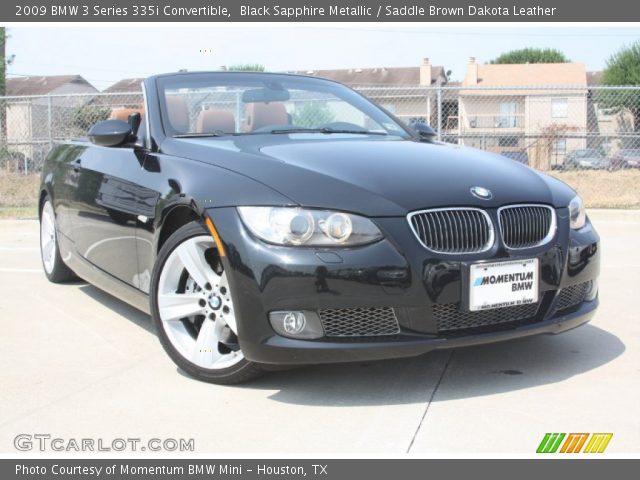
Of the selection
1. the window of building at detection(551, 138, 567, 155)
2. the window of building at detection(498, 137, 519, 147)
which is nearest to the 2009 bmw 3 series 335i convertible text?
the window of building at detection(498, 137, 519, 147)

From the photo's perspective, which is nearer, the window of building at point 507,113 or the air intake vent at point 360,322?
the air intake vent at point 360,322

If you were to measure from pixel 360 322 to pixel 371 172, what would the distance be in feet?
2.26

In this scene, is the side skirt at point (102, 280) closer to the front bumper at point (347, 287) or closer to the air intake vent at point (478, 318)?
the front bumper at point (347, 287)

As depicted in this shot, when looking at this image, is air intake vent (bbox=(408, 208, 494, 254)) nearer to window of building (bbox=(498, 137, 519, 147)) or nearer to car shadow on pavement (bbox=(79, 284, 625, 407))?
car shadow on pavement (bbox=(79, 284, 625, 407))

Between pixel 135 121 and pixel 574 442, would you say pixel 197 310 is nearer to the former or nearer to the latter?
pixel 135 121

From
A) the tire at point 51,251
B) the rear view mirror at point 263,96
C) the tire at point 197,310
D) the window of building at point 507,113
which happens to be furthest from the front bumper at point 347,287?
the window of building at point 507,113

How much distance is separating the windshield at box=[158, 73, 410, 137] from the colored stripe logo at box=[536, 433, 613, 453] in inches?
88.3

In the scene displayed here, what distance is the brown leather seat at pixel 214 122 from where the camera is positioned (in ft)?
14.4

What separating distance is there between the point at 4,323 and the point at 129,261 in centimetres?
120

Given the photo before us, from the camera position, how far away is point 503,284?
131 inches

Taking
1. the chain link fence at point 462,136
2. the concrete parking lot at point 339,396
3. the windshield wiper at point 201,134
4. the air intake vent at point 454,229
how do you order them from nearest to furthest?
the concrete parking lot at point 339,396 → the air intake vent at point 454,229 → the windshield wiper at point 201,134 → the chain link fence at point 462,136

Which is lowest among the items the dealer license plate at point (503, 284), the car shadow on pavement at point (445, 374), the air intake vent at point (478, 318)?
the car shadow on pavement at point (445, 374)

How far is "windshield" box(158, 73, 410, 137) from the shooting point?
4449 millimetres
